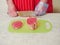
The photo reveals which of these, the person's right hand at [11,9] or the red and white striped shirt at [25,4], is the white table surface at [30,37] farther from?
the red and white striped shirt at [25,4]

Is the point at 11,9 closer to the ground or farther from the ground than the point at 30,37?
farther from the ground

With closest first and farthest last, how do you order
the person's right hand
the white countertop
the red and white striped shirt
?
the white countertop < the person's right hand < the red and white striped shirt

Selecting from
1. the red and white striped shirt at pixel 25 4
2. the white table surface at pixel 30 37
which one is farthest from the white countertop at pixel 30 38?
the red and white striped shirt at pixel 25 4

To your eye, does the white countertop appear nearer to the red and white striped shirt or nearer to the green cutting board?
the green cutting board

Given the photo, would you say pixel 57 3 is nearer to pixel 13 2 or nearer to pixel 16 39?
pixel 13 2

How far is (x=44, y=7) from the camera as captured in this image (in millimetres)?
1040

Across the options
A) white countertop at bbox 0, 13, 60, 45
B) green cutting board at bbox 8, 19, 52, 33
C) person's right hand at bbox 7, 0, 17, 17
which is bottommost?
white countertop at bbox 0, 13, 60, 45

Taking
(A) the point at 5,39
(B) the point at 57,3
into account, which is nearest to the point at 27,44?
(A) the point at 5,39

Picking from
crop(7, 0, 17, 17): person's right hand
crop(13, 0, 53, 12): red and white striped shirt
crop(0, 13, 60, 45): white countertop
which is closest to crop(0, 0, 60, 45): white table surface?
crop(0, 13, 60, 45): white countertop

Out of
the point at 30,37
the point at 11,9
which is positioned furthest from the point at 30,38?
the point at 11,9

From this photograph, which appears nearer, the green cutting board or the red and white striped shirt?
the green cutting board

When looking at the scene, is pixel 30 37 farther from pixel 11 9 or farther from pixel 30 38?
pixel 11 9

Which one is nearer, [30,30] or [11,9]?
[30,30]

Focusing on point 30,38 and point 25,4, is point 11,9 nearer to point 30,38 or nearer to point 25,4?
point 25,4
